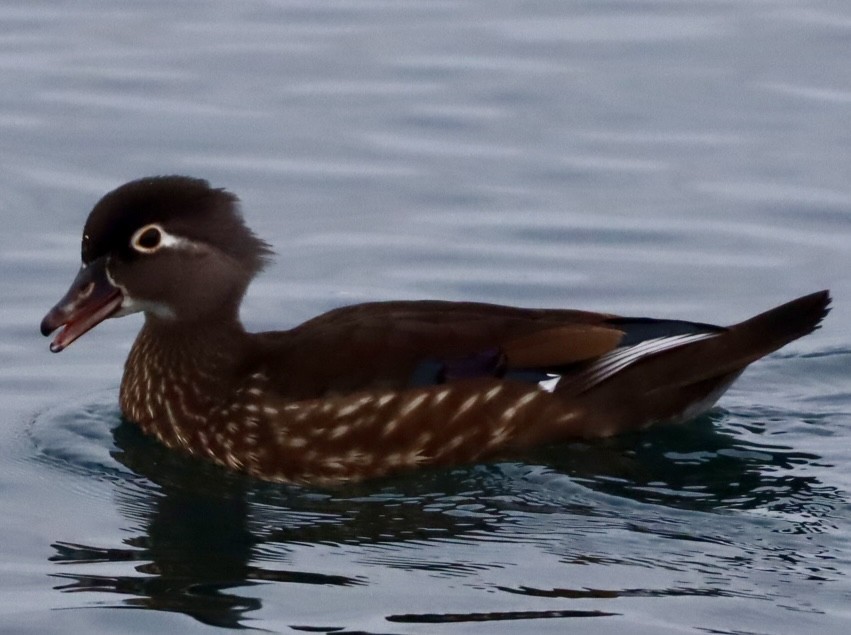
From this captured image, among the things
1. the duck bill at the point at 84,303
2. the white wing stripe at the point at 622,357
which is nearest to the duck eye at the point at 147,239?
the duck bill at the point at 84,303

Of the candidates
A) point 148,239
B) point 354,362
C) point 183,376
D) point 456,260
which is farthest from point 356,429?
point 456,260

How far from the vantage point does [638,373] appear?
962cm

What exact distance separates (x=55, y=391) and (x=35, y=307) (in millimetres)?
1399

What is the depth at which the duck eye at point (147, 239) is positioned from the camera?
9.57m

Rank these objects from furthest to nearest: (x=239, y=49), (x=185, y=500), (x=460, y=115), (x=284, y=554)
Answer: (x=239, y=49)
(x=460, y=115)
(x=185, y=500)
(x=284, y=554)

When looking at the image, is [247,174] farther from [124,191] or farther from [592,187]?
[124,191]

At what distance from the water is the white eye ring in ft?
3.22

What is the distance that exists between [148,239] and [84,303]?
17.1 inches

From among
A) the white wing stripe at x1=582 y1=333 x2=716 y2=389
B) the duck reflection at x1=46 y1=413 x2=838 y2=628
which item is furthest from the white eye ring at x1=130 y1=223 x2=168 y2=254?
the white wing stripe at x1=582 y1=333 x2=716 y2=389

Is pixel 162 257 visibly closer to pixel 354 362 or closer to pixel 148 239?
pixel 148 239

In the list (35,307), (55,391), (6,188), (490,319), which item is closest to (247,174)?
(6,188)

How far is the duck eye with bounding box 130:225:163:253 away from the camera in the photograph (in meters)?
9.57

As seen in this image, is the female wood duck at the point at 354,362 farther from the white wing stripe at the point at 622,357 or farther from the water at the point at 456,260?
the water at the point at 456,260

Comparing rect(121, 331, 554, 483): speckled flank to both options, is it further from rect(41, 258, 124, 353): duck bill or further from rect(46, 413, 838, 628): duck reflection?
rect(41, 258, 124, 353): duck bill
